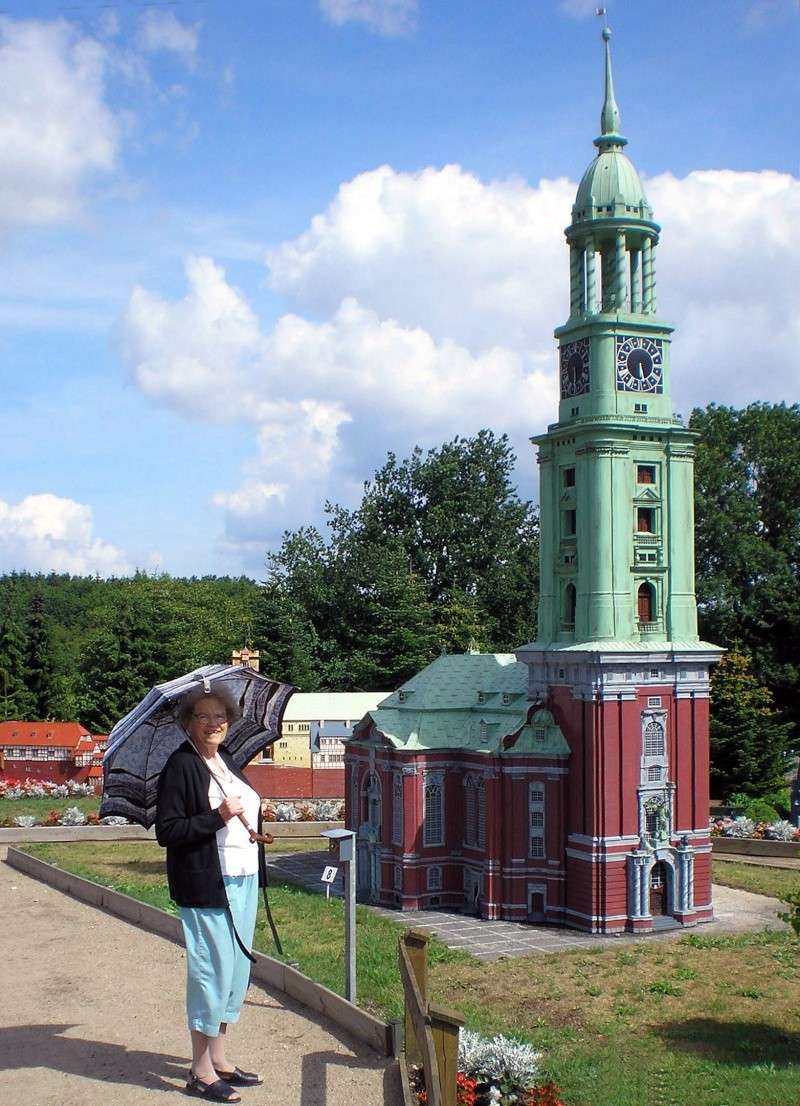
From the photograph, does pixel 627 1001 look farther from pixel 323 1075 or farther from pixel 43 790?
pixel 43 790

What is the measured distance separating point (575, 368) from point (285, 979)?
21.5 meters

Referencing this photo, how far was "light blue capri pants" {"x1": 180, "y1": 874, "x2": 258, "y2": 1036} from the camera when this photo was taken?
10594mm

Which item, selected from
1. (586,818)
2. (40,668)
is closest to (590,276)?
(586,818)

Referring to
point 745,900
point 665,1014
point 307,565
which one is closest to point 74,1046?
point 665,1014

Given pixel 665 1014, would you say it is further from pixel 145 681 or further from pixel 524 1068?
pixel 145 681

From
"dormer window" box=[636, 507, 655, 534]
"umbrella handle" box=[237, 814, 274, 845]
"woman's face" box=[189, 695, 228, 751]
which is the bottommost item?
"umbrella handle" box=[237, 814, 274, 845]

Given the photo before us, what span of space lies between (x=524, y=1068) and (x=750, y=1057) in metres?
6.47

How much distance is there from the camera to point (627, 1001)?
23547 mm

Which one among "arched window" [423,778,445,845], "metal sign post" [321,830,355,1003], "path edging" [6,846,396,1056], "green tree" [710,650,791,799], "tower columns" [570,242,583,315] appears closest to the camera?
"path edging" [6,846,396,1056]

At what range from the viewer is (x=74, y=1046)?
13.1 m

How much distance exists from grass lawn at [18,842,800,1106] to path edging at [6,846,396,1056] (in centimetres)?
221

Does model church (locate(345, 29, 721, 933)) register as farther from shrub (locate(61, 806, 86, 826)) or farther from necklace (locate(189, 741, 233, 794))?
necklace (locate(189, 741, 233, 794))

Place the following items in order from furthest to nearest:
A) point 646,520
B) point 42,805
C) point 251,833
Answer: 1. point 42,805
2. point 646,520
3. point 251,833

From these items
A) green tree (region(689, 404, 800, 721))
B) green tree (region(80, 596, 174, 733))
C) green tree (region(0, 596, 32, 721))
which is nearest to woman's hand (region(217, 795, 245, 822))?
green tree (region(689, 404, 800, 721))
